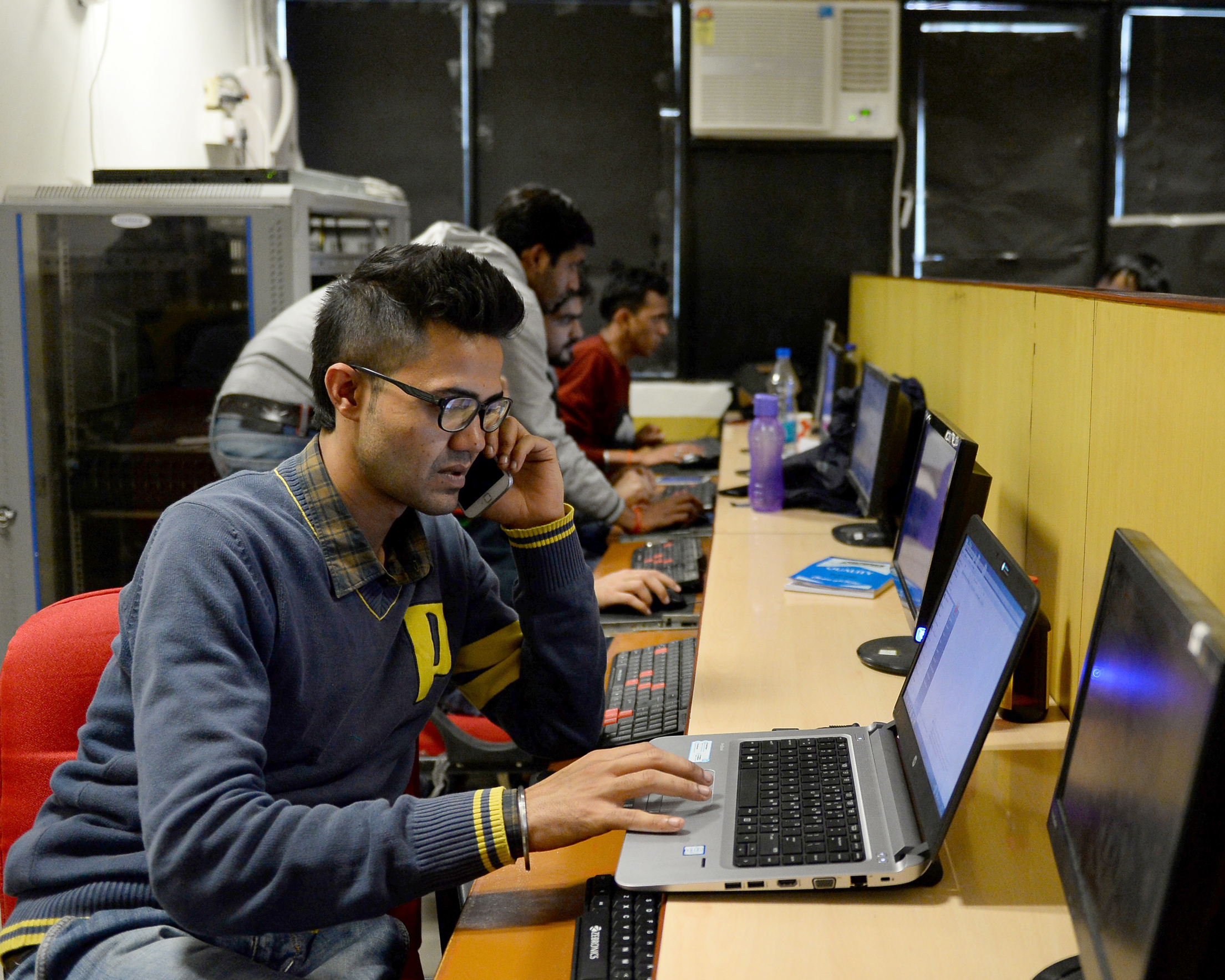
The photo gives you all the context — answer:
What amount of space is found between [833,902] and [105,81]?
3125 mm

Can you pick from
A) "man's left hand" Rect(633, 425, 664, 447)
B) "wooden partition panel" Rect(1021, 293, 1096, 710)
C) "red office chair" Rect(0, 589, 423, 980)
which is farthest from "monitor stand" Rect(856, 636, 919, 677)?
"man's left hand" Rect(633, 425, 664, 447)

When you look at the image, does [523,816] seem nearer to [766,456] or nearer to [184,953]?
[184,953]

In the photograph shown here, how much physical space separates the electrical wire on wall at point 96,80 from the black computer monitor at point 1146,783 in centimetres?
295

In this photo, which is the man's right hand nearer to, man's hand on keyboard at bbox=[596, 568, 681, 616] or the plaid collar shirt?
man's hand on keyboard at bbox=[596, 568, 681, 616]

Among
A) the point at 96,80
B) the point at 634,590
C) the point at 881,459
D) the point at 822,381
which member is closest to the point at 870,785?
the point at 634,590

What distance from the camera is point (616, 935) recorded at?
0.97 m

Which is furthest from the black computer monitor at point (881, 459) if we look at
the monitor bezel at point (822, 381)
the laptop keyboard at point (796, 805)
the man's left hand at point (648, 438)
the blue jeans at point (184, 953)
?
the man's left hand at point (648, 438)

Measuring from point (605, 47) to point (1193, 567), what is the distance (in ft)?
14.3

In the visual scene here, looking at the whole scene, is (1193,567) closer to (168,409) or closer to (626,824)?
(626,824)

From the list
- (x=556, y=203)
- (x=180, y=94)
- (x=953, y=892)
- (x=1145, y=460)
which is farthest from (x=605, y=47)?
(x=953, y=892)

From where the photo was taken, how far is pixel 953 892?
100cm

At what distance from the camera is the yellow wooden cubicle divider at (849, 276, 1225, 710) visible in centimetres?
102

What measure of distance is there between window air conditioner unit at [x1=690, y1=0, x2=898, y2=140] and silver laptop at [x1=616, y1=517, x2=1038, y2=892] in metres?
3.95

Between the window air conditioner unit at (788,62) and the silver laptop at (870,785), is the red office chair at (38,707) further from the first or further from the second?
the window air conditioner unit at (788,62)
